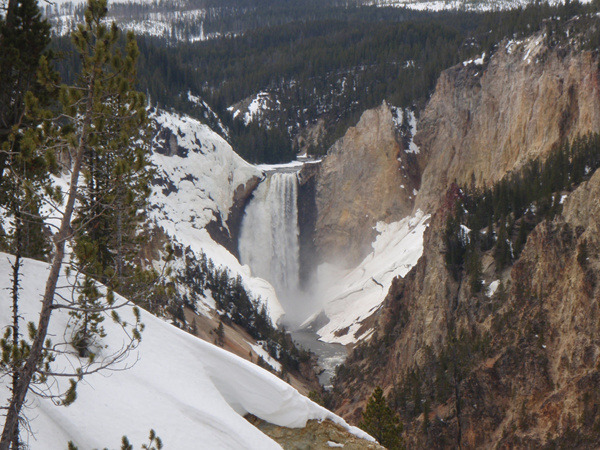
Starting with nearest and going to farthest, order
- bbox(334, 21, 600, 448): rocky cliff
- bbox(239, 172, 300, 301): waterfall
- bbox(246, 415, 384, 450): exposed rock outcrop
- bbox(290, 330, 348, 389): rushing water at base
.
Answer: bbox(246, 415, 384, 450): exposed rock outcrop
bbox(334, 21, 600, 448): rocky cliff
bbox(290, 330, 348, 389): rushing water at base
bbox(239, 172, 300, 301): waterfall

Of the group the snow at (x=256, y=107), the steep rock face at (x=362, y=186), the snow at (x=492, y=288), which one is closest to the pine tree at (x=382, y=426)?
the snow at (x=492, y=288)

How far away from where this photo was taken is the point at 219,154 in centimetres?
7131

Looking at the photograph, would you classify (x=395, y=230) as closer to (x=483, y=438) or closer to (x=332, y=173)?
(x=332, y=173)

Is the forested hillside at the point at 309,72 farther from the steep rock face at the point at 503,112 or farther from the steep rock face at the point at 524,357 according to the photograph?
the steep rock face at the point at 524,357

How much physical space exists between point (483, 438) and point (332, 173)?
161ft

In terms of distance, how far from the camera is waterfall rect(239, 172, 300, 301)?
7375cm

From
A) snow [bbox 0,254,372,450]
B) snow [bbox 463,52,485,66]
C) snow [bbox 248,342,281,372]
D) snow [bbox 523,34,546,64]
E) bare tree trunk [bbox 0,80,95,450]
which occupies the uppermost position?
snow [bbox 523,34,546,64]

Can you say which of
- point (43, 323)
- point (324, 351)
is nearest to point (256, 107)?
point (324, 351)

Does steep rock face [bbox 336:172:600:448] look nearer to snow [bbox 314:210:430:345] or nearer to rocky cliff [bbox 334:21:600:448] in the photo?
rocky cliff [bbox 334:21:600:448]

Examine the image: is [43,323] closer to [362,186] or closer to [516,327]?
[516,327]

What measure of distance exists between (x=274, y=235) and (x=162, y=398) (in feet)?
209

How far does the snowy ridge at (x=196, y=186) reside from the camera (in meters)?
61.7

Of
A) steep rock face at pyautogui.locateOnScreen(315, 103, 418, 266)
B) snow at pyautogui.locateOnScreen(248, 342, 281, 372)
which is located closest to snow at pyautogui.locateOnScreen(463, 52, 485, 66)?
steep rock face at pyautogui.locateOnScreen(315, 103, 418, 266)

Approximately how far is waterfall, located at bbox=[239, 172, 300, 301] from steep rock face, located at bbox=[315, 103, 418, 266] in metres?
3.33
